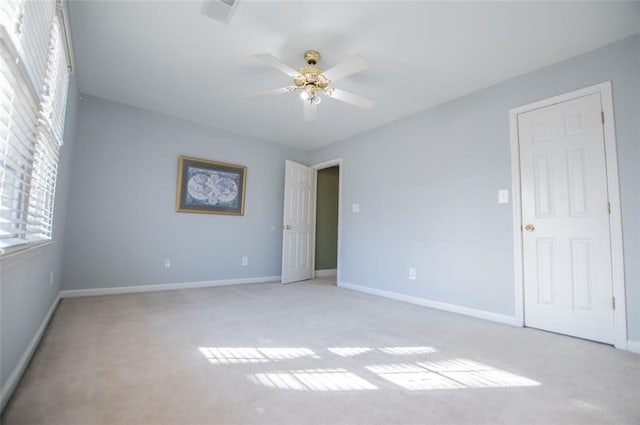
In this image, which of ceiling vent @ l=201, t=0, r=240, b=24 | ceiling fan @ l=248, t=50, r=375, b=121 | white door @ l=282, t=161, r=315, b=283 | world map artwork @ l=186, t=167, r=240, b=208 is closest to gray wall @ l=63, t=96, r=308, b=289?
world map artwork @ l=186, t=167, r=240, b=208

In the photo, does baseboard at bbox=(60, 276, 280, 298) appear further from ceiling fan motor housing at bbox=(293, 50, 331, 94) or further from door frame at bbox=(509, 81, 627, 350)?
door frame at bbox=(509, 81, 627, 350)

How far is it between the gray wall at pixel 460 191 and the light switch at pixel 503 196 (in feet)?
0.14

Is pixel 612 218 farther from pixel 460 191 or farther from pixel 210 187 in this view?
pixel 210 187

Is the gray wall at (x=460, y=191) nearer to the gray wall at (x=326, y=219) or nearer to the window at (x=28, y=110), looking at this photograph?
the gray wall at (x=326, y=219)

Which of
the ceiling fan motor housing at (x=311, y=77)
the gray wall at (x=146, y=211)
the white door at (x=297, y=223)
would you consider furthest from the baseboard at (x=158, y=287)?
the ceiling fan motor housing at (x=311, y=77)

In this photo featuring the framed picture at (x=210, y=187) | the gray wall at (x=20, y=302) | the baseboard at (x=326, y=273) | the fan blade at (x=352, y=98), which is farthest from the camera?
the baseboard at (x=326, y=273)

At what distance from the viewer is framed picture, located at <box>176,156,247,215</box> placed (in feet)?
13.3

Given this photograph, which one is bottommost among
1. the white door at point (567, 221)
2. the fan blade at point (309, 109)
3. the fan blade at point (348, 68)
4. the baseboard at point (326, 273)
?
the baseboard at point (326, 273)

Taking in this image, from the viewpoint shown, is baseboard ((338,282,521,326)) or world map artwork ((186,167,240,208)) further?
world map artwork ((186,167,240,208))

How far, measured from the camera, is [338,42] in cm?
237

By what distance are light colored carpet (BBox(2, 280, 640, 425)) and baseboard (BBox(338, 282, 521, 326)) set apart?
15 cm

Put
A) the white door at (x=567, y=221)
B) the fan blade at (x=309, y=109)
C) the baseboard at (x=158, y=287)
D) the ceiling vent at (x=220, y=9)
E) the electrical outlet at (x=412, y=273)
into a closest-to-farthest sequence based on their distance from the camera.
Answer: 1. the ceiling vent at (x=220, y=9)
2. the white door at (x=567, y=221)
3. the fan blade at (x=309, y=109)
4. the baseboard at (x=158, y=287)
5. the electrical outlet at (x=412, y=273)

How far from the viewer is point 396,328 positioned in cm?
249

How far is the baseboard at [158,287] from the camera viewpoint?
10.9ft
